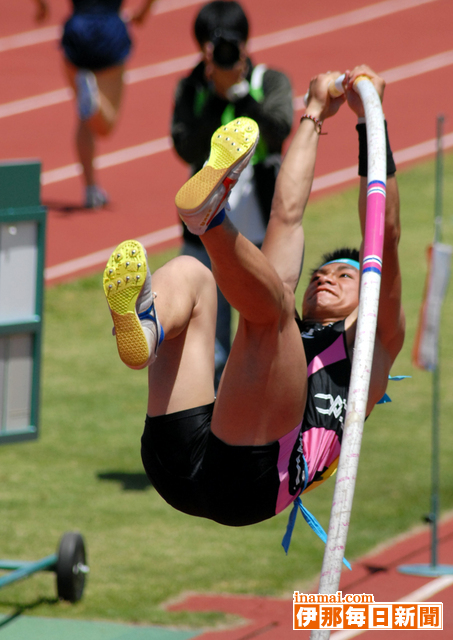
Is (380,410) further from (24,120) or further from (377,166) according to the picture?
(24,120)

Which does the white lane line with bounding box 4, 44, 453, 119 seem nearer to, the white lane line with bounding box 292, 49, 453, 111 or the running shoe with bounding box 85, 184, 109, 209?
A: the white lane line with bounding box 292, 49, 453, 111

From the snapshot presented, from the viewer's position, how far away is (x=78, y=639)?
15.6 feet

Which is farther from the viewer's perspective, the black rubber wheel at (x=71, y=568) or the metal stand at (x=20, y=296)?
the black rubber wheel at (x=71, y=568)

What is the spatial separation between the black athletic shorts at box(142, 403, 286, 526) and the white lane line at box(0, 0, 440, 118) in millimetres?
10583

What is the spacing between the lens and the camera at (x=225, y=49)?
5148 mm

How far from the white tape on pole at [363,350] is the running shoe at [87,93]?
6488mm

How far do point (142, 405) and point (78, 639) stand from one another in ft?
10.7

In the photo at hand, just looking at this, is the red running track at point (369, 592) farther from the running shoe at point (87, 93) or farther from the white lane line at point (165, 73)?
the white lane line at point (165, 73)

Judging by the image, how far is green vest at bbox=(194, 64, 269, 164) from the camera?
206 inches

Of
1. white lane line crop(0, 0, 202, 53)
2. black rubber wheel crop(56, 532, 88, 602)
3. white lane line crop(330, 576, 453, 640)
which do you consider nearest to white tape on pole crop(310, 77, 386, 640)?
white lane line crop(330, 576, 453, 640)

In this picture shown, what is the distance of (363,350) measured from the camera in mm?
2963

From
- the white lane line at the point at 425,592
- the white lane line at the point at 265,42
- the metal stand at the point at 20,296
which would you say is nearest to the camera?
the metal stand at the point at 20,296

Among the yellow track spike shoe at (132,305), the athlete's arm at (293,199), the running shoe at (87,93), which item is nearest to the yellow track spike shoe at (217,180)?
the yellow track spike shoe at (132,305)

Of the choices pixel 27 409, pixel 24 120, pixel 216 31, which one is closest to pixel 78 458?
pixel 27 409
